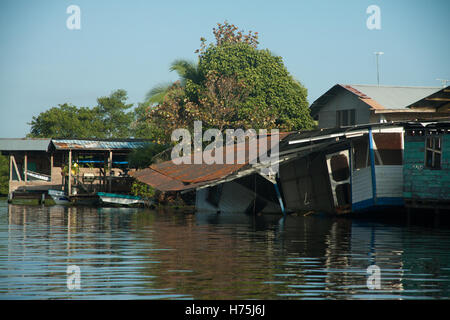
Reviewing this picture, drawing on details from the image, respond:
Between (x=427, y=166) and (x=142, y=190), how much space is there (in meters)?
22.2

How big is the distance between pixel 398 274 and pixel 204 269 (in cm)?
390

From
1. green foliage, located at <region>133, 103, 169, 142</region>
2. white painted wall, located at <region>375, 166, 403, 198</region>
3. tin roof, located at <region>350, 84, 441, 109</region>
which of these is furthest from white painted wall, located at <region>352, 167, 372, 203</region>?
green foliage, located at <region>133, 103, 169, 142</region>

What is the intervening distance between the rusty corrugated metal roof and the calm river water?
233 centimetres

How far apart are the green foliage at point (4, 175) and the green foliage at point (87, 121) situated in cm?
371

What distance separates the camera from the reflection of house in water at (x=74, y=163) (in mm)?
46125

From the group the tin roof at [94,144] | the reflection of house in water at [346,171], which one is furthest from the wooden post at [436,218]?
the tin roof at [94,144]

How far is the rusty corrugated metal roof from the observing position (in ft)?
87.1

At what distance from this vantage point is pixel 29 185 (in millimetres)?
48188

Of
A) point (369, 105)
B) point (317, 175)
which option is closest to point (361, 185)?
point (317, 175)

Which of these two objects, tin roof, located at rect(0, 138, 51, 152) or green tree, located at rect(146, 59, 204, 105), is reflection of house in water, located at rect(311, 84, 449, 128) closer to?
green tree, located at rect(146, 59, 204, 105)

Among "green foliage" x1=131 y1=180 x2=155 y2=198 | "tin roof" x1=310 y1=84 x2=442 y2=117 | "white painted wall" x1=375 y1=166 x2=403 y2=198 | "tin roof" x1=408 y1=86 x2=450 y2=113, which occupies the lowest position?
"green foliage" x1=131 y1=180 x2=155 y2=198

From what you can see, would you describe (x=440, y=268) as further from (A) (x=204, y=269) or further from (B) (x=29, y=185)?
(B) (x=29, y=185)

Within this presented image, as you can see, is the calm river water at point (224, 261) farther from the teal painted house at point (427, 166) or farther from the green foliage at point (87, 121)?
the green foliage at point (87, 121)
